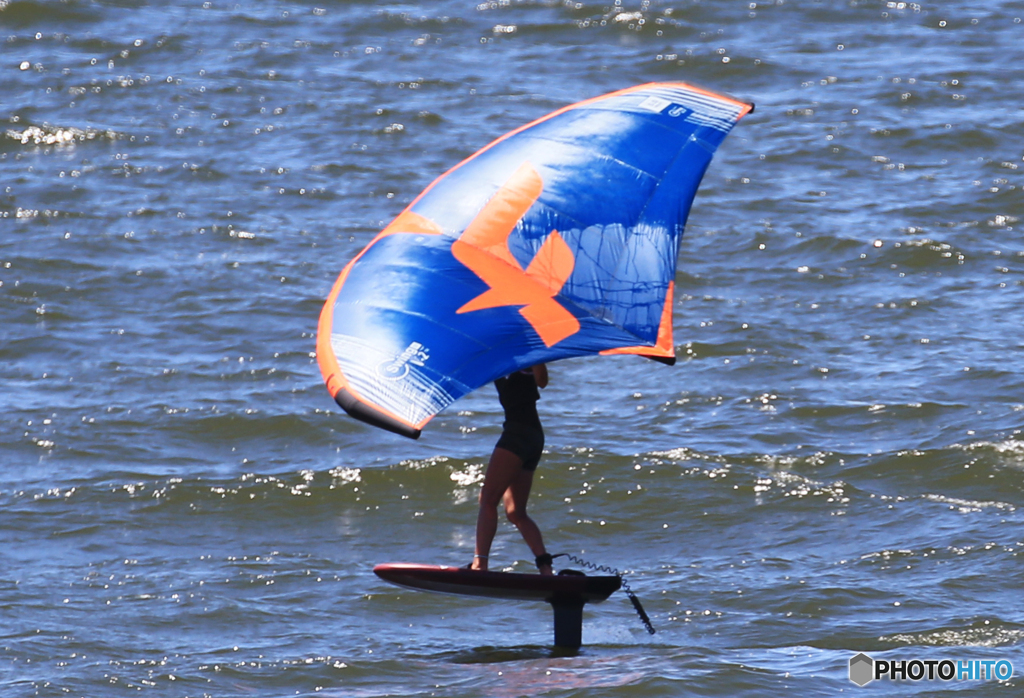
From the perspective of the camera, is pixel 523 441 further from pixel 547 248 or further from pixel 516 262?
pixel 547 248

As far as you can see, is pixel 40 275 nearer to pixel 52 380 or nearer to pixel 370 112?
pixel 52 380

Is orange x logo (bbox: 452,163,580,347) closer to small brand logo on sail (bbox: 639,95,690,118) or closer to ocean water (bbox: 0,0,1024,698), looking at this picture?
small brand logo on sail (bbox: 639,95,690,118)

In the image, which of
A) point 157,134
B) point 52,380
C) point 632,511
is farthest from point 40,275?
point 632,511

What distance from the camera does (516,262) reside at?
9.09m

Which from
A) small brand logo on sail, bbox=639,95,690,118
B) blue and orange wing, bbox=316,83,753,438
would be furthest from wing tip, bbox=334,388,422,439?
small brand logo on sail, bbox=639,95,690,118

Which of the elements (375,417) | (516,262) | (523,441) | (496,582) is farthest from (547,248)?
(496,582)

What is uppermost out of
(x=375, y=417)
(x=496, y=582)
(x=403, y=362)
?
(x=403, y=362)

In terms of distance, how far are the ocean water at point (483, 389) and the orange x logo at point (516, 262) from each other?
2409 millimetres

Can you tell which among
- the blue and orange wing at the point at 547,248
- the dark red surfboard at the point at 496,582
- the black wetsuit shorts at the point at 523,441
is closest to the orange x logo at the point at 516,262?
the blue and orange wing at the point at 547,248

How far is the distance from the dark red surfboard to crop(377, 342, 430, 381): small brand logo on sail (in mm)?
1529

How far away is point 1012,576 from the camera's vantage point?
11.2m

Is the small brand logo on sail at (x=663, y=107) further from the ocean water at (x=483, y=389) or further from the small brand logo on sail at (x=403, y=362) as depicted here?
the ocean water at (x=483, y=389)

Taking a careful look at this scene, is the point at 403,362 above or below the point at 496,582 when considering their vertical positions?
above

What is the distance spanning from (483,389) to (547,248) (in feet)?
22.7
